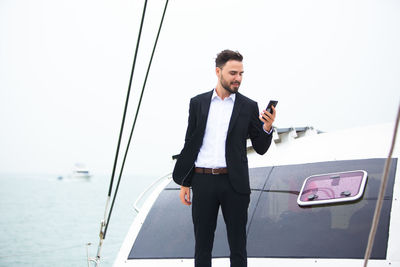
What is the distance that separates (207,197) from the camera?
2.76 m

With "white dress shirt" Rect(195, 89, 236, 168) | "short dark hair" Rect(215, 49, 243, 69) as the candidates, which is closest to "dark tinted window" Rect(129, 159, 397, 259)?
"white dress shirt" Rect(195, 89, 236, 168)

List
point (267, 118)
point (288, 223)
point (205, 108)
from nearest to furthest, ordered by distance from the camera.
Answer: point (267, 118) → point (205, 108) → point (288, 223)

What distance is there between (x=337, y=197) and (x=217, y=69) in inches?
49.8

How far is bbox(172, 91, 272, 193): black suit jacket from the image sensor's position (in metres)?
2.75

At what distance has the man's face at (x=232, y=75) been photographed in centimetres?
274

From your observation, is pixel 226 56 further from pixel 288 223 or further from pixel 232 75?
pixel 288 223

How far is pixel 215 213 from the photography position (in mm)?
2820

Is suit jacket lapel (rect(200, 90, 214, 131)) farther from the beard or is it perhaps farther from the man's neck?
the beard

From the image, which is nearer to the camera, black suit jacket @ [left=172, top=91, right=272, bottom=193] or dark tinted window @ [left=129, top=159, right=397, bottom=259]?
black suit jacket @ [left=172, top=91, right=272, bottom=193]

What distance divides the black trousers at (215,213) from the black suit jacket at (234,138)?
6cm

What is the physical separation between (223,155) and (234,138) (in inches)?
4.4

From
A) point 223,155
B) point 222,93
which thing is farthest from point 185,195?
point 222,93

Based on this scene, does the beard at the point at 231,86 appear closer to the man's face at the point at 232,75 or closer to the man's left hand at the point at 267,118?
the man's face at the point at 232,75

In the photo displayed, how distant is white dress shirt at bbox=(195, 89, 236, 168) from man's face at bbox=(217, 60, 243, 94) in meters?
0.13
